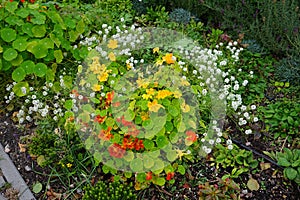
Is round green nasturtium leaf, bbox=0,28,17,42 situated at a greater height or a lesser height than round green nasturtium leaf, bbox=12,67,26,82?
greater

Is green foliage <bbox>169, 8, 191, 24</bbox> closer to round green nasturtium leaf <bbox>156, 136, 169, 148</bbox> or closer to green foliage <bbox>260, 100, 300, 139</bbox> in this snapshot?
green foliage <bbox>260, 100, 300, 139</bbox>

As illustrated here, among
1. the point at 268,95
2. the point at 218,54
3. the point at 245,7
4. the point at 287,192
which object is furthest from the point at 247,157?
the point at 245,7

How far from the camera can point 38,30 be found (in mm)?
3512

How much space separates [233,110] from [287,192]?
77 centimetres

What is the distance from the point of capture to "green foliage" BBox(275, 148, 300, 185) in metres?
3.04

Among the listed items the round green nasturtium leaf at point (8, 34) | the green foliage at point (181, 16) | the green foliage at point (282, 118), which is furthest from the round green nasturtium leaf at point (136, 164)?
the green foliage at point (181, 16)

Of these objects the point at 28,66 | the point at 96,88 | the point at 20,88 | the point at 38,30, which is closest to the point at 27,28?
the point at 38,30

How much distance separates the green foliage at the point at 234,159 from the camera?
10.4ft

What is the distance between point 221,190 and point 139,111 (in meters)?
0.80

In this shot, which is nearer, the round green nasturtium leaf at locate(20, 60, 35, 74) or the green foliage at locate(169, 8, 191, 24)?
the round green nasturtium leaf at locate(20, 60, 35, 74)

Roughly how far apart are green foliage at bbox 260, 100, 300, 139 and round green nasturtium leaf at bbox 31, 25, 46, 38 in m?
1.94

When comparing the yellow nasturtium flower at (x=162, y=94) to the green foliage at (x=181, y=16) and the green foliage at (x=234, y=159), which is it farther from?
the green foliage at (x=181, y=16)

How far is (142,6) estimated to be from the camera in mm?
4539

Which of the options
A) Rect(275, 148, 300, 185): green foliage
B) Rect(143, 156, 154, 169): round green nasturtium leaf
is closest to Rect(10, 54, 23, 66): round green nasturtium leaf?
Rect(143, 156, 154, 169): round green nasturtium leaf
